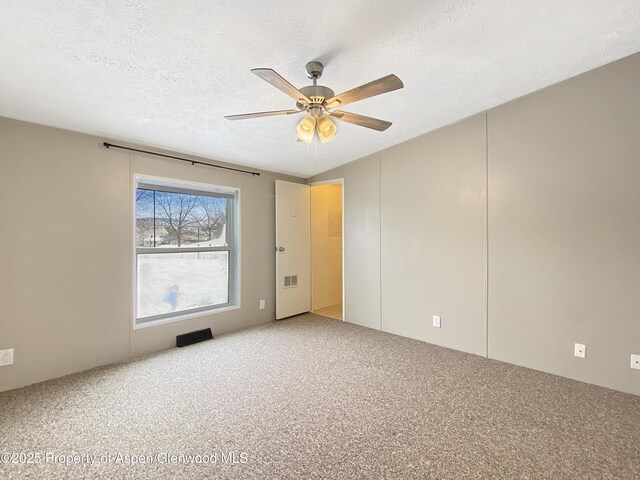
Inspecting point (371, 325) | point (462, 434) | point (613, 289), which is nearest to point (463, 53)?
point (613, 289)

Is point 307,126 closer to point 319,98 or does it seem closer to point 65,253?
point 319,98

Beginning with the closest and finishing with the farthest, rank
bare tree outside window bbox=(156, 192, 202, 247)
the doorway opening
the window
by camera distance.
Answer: the window → bare tree outside window bbox=(156, 192, 202, 247) → the doorway opening

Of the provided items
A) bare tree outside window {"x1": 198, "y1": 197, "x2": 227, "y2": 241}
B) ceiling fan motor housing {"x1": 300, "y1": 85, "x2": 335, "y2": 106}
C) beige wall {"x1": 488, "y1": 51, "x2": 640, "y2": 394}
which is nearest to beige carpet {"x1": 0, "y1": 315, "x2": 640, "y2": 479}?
beige wall {"x1": 488, "y1": 51, "x2": 640, "y2": 394}

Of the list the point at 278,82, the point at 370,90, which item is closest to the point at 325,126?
the point at 370,90

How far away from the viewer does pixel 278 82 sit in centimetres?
165

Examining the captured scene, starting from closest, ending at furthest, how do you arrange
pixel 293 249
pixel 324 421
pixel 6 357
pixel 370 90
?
pixel 370 90
pixel 324 421
pixel 6 357
pixel 293 249

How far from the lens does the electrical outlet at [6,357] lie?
2.41 metres

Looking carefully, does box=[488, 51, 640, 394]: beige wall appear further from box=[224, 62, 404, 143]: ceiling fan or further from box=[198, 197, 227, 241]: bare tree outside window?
box=[198, 197, 227, 241]: bare tree outside window

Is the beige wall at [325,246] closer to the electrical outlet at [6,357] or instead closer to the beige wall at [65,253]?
the beige wall at [65,253]

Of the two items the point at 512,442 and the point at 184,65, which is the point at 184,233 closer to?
the point at 184,65

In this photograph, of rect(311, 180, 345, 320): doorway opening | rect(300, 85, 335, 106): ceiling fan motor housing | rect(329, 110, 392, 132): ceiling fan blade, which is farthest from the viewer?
rect(311, 180, 345, 320): doorway opening

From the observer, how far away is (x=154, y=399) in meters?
2.31

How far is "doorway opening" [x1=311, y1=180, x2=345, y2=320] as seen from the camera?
16.5 ft

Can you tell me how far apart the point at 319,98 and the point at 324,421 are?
215 cm
